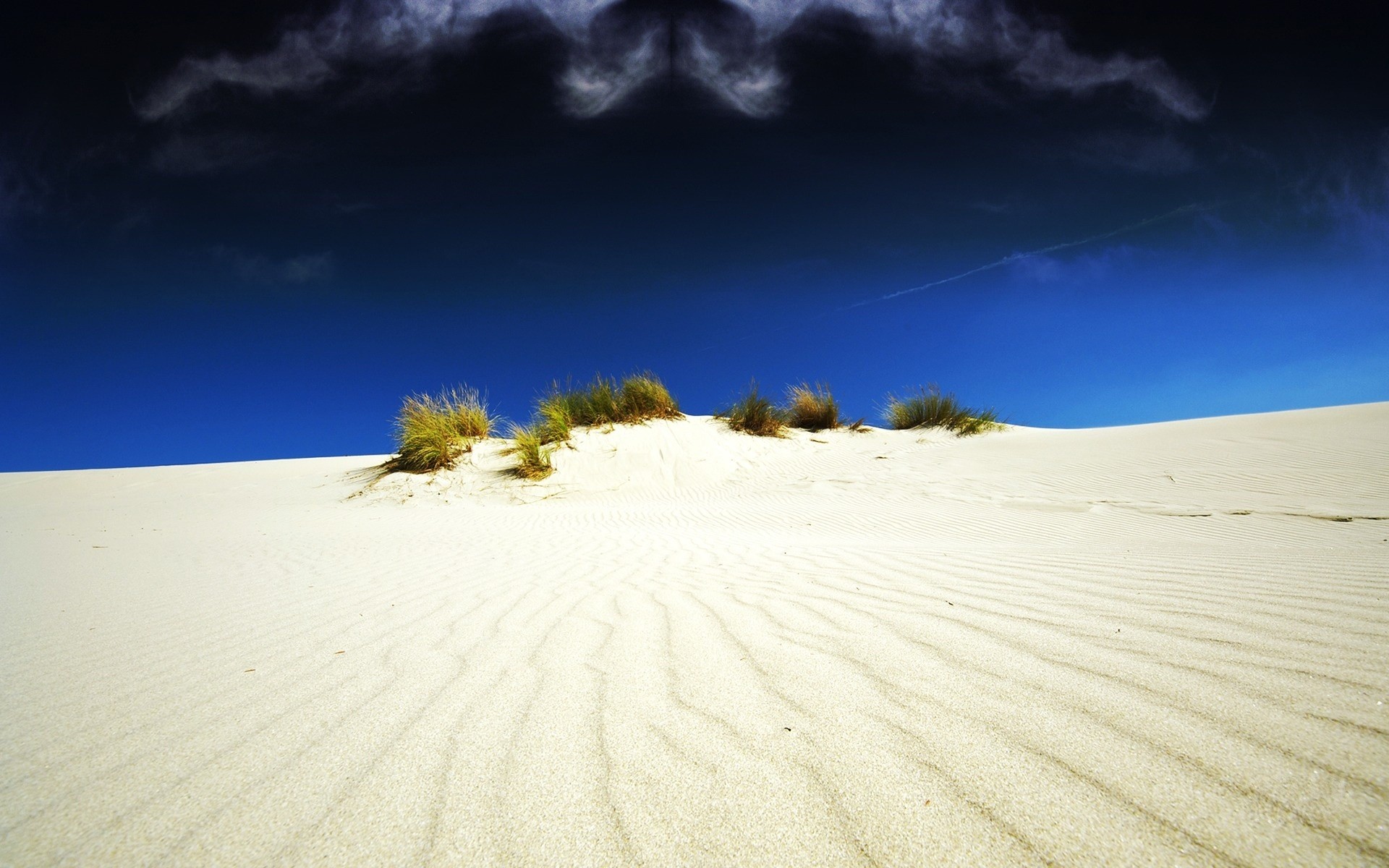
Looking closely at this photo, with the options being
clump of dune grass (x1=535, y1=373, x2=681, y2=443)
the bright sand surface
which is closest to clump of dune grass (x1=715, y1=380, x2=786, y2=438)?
clump of dune grass (x1=535, y1=373, x2=681, y2=443)

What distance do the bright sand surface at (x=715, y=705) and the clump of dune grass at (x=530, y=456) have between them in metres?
5.66

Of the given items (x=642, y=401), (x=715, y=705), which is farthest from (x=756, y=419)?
(x=715, y=705)

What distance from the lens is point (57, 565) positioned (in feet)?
14.1

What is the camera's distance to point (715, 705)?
5.37 ft

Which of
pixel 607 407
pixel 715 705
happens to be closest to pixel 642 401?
pixel 607 407

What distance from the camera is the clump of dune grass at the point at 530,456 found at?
10117mm

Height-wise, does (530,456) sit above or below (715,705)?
above

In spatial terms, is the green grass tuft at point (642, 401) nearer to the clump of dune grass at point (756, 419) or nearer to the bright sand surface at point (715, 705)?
the clump of dune grass at point (756, 419)

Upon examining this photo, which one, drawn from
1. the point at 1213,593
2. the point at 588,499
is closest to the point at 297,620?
the point at 1213,593

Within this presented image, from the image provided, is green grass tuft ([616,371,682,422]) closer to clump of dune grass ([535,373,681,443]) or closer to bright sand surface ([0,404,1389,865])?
clump of dune grass ([535,373,681,443])

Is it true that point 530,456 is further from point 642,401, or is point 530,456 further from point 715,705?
point 715,705

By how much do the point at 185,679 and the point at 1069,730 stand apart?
3.00m

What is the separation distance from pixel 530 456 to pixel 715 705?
914cm

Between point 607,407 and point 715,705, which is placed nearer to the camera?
point 715,705
